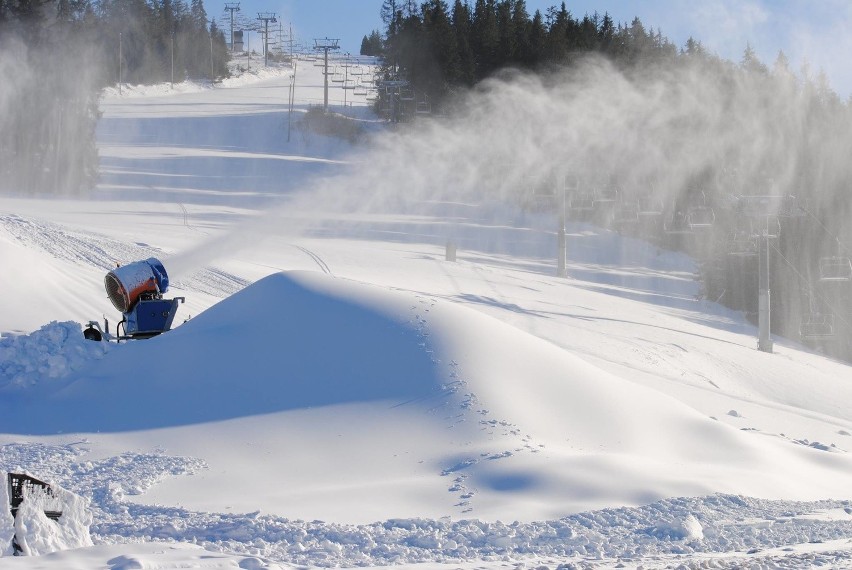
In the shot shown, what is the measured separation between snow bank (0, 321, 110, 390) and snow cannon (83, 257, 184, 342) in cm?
126

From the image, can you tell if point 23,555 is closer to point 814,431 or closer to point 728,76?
point 814,431

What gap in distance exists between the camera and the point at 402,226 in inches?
1435

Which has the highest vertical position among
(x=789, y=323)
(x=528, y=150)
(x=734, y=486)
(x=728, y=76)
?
(x=728, y=76)

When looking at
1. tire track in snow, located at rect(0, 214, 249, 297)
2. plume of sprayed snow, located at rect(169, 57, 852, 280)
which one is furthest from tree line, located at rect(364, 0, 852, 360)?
tire track in snow, located at rect(0, 214, 249, 297)

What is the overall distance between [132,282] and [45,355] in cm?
188

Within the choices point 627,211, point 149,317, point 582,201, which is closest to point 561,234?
point 582,201

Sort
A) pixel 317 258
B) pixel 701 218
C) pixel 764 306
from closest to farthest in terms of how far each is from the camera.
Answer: pixel 764 306 < pixel 701 218 < pixel 317 258

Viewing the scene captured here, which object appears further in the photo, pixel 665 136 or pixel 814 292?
pixel 814 292

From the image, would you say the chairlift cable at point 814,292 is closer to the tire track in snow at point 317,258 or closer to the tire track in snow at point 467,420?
the tire track in snow at point 317,258

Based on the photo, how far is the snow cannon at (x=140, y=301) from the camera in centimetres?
1218

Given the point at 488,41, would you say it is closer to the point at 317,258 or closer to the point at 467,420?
the point at 317,258

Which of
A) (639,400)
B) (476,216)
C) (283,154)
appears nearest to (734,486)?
(639,400)

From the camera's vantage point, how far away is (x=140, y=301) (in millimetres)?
12180

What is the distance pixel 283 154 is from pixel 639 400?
45487 mm
